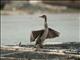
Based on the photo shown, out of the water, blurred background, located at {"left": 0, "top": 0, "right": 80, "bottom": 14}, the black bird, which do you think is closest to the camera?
the black bird

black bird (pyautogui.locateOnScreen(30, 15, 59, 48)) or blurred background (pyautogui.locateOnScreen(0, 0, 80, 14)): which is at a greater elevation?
black bird (pyautogui.locateOnScreen(30, 15, 59, 48))

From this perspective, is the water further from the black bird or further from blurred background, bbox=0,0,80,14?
the black bird

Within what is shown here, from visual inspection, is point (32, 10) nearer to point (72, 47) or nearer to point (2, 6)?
point (2, 6)

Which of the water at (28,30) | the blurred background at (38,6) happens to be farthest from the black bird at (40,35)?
the blurred background at (38,6)

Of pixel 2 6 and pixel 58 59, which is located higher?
pixel 58 59

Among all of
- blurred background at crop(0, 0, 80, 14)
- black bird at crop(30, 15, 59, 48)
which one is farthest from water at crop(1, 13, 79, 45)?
black bird at crop(30, 15, 59, 48)

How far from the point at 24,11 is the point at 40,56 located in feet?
103

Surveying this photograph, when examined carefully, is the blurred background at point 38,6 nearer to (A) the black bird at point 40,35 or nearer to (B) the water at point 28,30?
(B) the water at point 28,30

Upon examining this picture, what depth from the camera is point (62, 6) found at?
153 ft

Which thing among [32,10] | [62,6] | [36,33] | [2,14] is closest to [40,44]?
[36,33]

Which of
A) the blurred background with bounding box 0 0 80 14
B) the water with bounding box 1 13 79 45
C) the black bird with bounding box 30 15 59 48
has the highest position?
the black bird with bounding box 30 15 59 48

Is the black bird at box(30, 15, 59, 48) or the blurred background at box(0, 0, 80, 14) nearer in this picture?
the black bird at box(30, 15, 59, 48)

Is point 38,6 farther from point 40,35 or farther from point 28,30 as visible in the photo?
point 40,35

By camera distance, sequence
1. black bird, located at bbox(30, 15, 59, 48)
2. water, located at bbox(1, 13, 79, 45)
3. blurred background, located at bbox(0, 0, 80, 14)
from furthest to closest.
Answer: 1. blurred background, located at bbox(0, 0, 80, 14)
2. water, located at bbox(1, 13, 79, 45)
3. black bird, located at bbox(30, 15, 59, 48)
